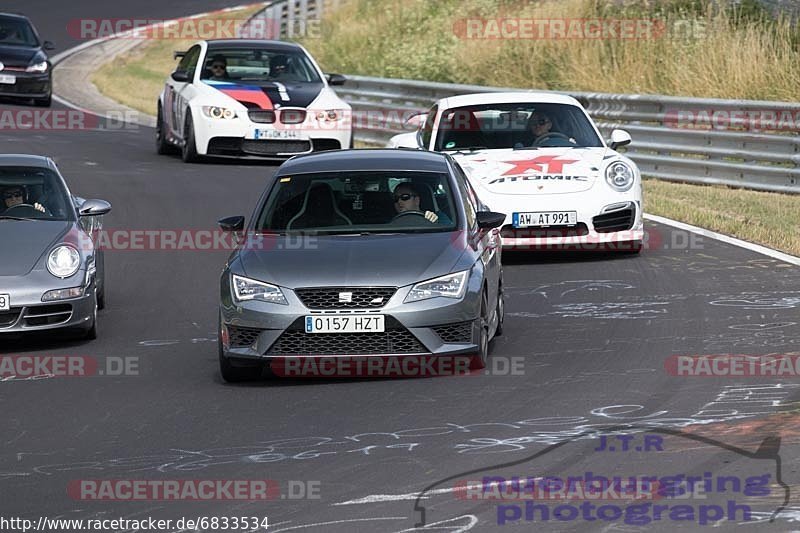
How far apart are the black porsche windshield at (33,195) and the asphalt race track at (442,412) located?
0.93m

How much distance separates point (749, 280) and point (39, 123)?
17108mm

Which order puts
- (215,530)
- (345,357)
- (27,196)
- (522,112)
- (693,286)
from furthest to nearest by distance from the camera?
1. (522,112)
2. (693,286)
3. (27,196)
4. (345,357)
5. (215,530)

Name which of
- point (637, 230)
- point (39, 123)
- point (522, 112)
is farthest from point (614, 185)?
point (39, 123)

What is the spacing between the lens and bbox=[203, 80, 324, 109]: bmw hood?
21.7 meters

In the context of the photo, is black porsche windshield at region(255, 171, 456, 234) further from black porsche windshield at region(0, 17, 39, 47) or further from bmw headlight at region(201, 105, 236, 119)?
black porsche windshield at region(0, 17, 39, 47)

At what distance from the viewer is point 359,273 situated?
9781 millimetres

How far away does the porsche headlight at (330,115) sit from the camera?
21.9 m

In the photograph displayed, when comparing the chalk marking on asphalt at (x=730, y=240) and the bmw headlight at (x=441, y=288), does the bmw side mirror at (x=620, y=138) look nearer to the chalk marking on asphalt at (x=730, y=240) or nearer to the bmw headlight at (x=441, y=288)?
the chalk marking on asphalt at (x=730, y=240)

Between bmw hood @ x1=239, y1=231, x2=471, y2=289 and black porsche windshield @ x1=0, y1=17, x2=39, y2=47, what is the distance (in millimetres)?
20212

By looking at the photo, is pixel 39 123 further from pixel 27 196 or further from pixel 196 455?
pixel 196 455

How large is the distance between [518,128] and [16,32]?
16383 millimetres

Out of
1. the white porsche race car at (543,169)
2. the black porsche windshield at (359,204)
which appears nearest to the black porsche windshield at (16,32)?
the white porsche race car at (543,169)

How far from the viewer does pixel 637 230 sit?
14.9 meters

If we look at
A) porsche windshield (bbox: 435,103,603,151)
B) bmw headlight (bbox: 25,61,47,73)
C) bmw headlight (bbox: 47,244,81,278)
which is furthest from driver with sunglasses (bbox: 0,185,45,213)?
bmw headlight (bbox: 25,61,47,73)
